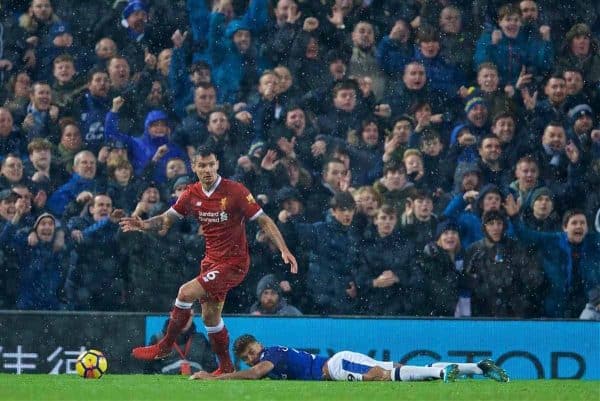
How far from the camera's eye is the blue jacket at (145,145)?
1423 cm

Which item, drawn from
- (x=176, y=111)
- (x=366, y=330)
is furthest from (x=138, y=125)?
(x=366, y=330)

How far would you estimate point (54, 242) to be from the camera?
13359 mm

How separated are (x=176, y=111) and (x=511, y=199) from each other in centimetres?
403

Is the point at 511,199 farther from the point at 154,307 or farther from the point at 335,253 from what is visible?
the point at 154,307

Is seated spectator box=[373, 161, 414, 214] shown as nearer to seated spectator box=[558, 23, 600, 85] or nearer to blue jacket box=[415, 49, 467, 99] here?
blue jacket box=[415, 49, 467, 99]

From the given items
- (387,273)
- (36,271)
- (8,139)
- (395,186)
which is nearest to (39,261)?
(36,271)

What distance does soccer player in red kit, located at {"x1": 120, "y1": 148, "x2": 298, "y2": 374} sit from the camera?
1134cm

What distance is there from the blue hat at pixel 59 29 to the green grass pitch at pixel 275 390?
17.1 ft

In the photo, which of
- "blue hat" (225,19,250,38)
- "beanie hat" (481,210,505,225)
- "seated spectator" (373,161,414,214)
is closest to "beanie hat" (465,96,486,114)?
"seated spectator" (373,161,414,214)

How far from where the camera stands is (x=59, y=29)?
15.3 meters

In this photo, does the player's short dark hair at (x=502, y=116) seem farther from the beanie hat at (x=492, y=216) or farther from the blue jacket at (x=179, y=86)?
the blue jacket at (x=179, y=86)

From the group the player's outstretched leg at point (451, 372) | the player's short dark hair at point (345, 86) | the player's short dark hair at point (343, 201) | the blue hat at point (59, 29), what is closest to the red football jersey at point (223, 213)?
the player's short dark hair at point (343, 201)

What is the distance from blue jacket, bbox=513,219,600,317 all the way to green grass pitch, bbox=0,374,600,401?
2.01 meters

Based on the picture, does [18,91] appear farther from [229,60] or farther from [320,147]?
[320,147]
